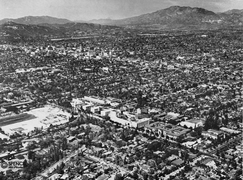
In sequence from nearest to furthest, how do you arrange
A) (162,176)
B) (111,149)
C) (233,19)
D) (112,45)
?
(162,176)
(111,149)
(112,45)
(233,19)

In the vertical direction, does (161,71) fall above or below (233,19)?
below

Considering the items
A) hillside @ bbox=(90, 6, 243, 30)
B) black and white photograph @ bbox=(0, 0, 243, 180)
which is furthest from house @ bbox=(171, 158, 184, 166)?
hillside @ bbox=(90, 6, 243, 30)

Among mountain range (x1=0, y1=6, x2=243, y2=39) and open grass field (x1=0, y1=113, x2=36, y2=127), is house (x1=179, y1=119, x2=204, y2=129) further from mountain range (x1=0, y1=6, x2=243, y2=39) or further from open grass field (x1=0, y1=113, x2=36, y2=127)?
mountain range (x1=0, y1=6, x2=243, y2=39)

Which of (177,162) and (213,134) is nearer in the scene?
(177,162)

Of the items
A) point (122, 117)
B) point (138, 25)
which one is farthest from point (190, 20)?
point (122, 117)

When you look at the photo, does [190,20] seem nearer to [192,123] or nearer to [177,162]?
[192,123]

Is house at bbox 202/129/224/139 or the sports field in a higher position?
house at bbox 202/129/224/139

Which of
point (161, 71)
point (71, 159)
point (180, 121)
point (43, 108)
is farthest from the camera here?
point (161, 71)

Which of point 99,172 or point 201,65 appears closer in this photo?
point 99,172

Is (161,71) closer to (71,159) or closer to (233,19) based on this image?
(71,159)

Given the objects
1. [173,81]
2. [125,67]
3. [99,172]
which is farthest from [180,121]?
[125,67]
